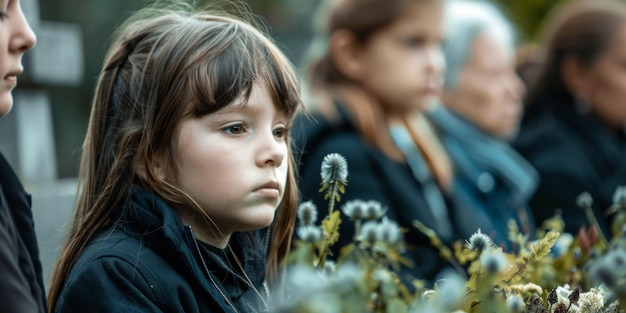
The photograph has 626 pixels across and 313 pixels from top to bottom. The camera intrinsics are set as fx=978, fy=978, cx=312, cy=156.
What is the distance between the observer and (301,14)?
41.3ft

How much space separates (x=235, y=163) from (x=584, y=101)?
3.71m

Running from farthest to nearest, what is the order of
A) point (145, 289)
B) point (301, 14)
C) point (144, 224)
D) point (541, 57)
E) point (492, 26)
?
point (301, 14) → point (541, 57) → point (492, 26) → point (144, 224) → point (145, 289)

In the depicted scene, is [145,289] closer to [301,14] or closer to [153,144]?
[153,144]

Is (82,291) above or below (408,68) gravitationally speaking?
below

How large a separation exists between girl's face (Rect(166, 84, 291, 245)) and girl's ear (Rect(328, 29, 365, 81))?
76.8 inches

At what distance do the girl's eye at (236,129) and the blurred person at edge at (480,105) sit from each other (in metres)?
2.65

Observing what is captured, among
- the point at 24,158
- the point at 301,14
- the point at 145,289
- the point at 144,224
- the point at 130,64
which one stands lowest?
the point at 145,289

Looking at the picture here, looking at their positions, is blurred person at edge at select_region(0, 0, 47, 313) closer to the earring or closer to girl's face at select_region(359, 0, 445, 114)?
girl's face at select_region(359, 0, 445, 114)

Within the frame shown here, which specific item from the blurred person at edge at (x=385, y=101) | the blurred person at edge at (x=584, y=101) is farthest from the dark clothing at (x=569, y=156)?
the blurred person at edge at (x=385, y=101)

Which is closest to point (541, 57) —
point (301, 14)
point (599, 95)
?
point (599, 95)

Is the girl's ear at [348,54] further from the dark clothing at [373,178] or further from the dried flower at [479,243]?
the dried flower at [479,243]

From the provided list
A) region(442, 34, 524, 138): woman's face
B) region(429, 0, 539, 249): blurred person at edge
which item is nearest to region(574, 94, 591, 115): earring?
region(429, 0, 539, 249): blurred person at edge

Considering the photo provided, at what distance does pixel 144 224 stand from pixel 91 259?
149mm

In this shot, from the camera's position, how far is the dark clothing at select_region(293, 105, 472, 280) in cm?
344
